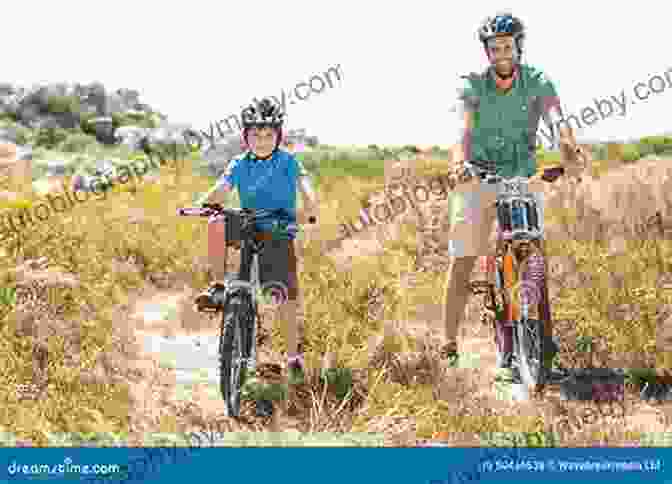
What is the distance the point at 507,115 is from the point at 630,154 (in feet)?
39.0

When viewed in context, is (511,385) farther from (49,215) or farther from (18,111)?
(18,111)

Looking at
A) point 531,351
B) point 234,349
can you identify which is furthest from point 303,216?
point 531,351

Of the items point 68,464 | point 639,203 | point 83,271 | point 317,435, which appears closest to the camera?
point 68,464

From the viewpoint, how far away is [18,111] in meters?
48.2

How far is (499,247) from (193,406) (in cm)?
223

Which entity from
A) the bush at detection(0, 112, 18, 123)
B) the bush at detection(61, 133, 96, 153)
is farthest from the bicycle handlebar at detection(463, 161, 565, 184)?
the bush at detection(0, 112, 18, 123)

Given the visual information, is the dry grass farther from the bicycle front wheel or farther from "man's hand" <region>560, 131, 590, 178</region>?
"man's hand" <region>560, 131, 590, 178</region>

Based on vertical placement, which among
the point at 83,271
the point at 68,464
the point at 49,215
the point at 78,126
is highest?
the point at 78,126

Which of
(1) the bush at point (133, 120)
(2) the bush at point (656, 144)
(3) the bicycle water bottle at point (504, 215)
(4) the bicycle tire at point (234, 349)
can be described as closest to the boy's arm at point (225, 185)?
(4) the bicycle tire at point (234, 349)

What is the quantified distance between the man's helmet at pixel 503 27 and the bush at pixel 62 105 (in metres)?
46.7

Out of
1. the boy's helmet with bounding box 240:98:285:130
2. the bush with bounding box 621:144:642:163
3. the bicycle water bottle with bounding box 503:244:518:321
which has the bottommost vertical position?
the bicycle water bottle with bounding box 503:244:518:321

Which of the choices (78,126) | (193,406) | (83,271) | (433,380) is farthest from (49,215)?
(78,126)

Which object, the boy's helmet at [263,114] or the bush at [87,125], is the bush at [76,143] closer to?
the bush at [87,125]

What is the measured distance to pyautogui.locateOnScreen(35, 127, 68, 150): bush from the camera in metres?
42.2
